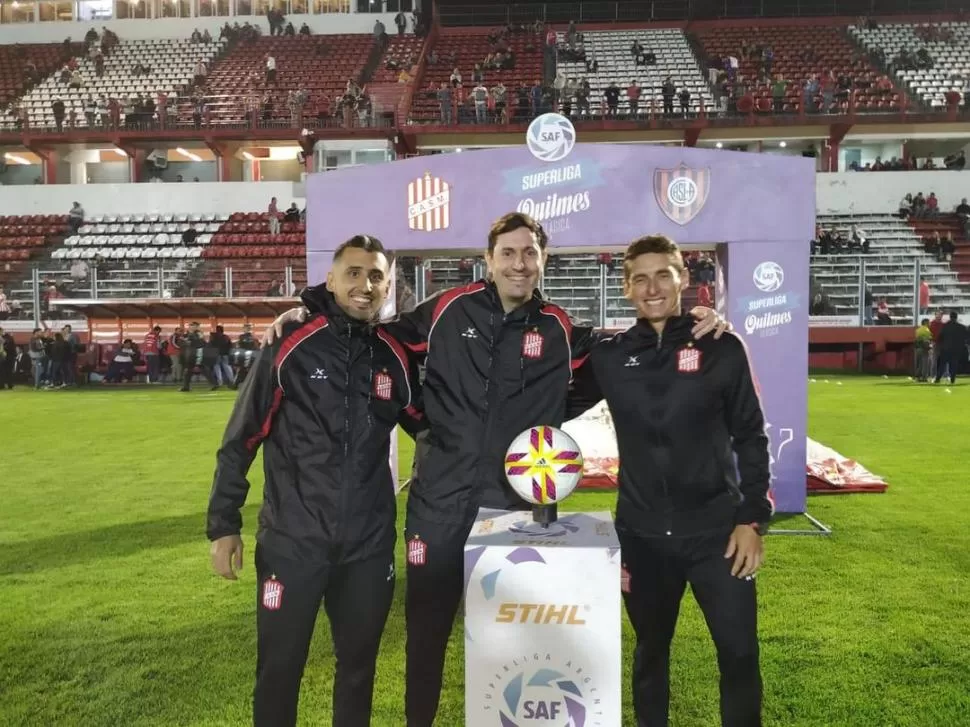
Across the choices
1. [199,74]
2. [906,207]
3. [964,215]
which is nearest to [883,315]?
[964,215]

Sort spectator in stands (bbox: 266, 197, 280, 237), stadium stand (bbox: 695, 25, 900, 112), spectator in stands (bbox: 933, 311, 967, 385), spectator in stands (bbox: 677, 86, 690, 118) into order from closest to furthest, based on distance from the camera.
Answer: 1. spectator in stands (bbox: 933, 311, 967, 385)
2. spectator in stands (bbox: 266, 197, 280, 237)
3. spectator in stands (bbox: 677, 86, 690, 118)
4. stadium stand (bbox: 695, 25, 900, 112)

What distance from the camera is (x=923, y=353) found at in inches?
668

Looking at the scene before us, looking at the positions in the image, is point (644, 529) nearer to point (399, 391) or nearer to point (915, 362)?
point (399, 391)

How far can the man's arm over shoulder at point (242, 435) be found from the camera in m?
2.83

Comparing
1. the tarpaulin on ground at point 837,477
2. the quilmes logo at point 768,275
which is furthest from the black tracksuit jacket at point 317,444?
the tarpaulin on ground at point 837,477

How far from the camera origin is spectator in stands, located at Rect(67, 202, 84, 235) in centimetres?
2600

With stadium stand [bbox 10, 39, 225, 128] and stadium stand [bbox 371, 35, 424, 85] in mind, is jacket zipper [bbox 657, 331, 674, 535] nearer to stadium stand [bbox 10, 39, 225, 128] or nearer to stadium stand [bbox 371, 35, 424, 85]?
stadium stand [bbox 371, 35, 424, 85]

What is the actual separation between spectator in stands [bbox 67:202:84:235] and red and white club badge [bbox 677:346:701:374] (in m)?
27.3

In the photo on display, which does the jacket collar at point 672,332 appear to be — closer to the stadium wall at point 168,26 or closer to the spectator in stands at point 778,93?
the spectator in stands at point 778,93

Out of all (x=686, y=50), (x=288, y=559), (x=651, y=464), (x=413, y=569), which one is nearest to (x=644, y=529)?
(x=651, y=464)

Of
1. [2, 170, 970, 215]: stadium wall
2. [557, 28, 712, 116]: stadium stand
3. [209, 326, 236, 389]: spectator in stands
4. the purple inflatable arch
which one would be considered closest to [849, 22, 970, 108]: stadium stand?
[2, 170, 970, 215]: stadium wall

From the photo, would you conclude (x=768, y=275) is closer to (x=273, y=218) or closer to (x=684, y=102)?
(x=273, y=218)

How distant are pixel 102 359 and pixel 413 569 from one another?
2014 cm

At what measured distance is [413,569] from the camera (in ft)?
9.74
